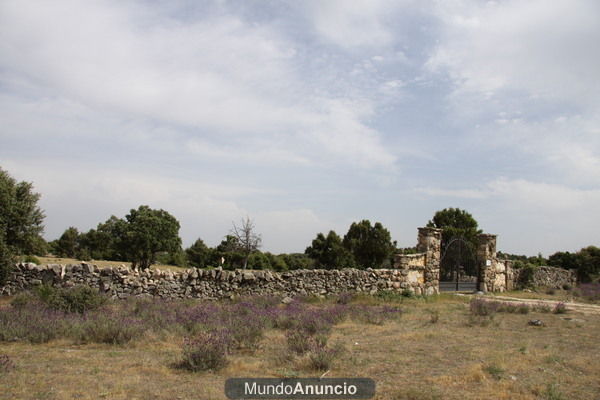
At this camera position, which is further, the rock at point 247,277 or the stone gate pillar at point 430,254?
the stone gate pillar at point 430,254

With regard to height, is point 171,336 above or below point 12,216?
below

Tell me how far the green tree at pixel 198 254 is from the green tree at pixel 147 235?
10940 millimetres

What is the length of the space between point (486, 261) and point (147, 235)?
28.4m

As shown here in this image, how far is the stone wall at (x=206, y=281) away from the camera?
559 inches

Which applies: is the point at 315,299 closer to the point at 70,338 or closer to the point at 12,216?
the point at 70,338

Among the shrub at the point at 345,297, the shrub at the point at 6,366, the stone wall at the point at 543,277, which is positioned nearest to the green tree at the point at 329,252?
the stone wall at the point at 543,277

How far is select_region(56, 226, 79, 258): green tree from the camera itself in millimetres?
57219

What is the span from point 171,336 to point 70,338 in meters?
1.93

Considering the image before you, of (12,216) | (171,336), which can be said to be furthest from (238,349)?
(12,216)

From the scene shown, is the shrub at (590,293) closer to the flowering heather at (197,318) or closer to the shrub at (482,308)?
the shrub at (482,308)

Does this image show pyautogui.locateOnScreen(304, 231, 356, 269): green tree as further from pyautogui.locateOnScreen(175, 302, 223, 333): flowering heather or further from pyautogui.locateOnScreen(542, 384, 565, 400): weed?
Result: pyautogui.locateOnScreen(542, 384, 565, 400): weed

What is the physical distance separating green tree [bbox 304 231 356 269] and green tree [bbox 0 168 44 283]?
30.8m

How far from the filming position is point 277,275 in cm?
1659

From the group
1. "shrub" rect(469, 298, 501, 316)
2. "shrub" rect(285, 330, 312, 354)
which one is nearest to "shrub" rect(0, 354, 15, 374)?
"shrub" rect(285, 330, 312, 354)
